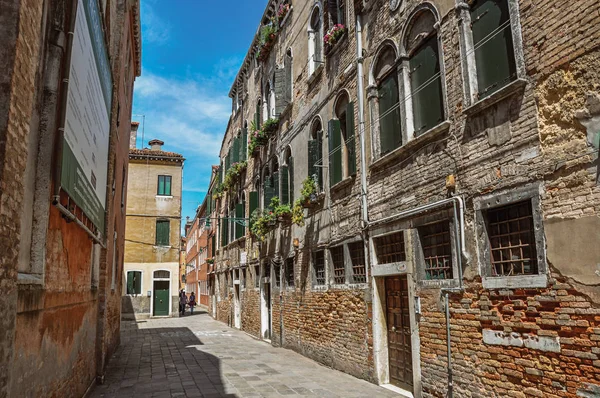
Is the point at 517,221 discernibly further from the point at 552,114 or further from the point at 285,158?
the point at 285,158

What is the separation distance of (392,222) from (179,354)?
782cm

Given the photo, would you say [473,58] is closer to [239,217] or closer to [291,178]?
[291,178]

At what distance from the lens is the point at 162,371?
1028cm

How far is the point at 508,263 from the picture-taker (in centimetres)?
551

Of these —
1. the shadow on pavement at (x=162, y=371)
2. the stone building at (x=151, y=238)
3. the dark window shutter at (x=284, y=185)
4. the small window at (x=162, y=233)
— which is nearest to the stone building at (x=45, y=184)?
the shadow on pavement at (x=162, y=371)

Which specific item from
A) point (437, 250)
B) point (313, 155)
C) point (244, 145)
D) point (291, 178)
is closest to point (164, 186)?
point (244, 145)

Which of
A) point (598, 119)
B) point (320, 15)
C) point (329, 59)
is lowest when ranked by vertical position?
point (598, 119)

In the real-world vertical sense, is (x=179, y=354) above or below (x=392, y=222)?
below

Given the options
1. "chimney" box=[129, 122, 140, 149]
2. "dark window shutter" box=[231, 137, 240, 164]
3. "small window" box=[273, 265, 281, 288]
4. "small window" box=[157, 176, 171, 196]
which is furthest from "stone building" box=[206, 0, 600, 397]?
"chimney" box=[129, 122, 140, 149]

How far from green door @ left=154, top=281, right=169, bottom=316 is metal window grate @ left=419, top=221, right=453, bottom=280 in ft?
73.5

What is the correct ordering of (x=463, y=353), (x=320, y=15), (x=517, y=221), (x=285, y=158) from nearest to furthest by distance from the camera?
(x=517, y=221) < (x=463, y=353) < (x=320, y=15) < (x=285, y=158)

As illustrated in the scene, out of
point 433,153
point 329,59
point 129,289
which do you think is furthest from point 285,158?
point 129,289

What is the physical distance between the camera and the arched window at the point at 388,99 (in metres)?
8.09

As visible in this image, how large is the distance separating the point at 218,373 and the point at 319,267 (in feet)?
10.7
